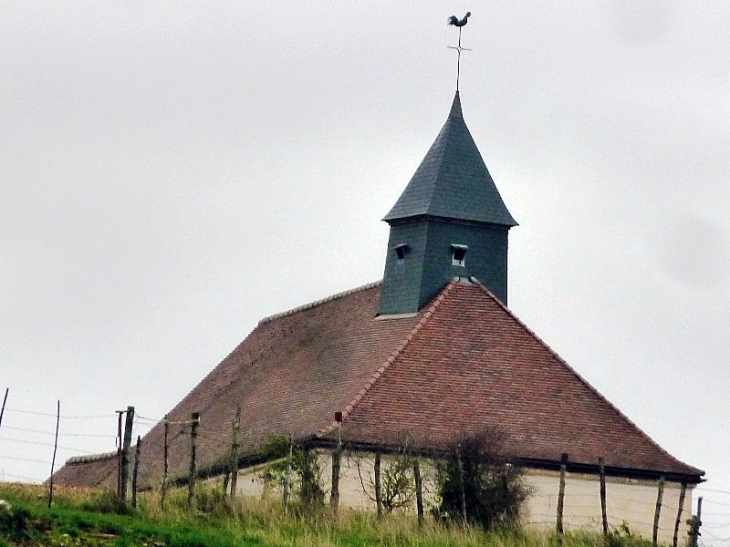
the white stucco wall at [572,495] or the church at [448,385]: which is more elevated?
the church at [448,385]

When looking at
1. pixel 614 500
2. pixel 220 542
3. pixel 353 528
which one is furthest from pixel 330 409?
pixel 220 542

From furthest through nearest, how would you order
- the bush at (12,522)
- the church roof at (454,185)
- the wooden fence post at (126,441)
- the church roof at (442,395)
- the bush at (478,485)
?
the church roof at (454,185) → the church roof at (442,395) → the bush at (478,485) → the wooden fence post at (126,441) → the bush at (12,522)

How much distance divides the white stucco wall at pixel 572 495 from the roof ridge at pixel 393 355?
1.06m

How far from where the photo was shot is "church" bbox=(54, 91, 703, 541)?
47.6m

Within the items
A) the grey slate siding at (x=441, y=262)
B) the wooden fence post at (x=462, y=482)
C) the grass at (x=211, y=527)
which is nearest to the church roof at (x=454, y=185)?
the grey slate siding at (x=441, y=262)

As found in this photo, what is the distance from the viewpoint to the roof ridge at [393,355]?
4731 cm

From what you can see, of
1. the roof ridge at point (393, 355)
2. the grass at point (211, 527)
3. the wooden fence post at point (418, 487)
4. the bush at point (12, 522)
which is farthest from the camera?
→ the roof ridge at point (393, 355)

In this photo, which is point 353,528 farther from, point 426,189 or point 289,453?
point 426,189

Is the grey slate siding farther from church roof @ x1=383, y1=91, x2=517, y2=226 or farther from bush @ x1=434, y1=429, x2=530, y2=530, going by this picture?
bush @ x1=434, y1=429, x2=530, y2=530

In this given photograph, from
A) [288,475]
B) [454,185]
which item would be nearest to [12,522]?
[288,475]

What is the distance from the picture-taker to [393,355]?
4959 centimetres

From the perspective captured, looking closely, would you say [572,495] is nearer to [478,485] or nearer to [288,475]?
Result: [478,485]

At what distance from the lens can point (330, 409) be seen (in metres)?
48.5

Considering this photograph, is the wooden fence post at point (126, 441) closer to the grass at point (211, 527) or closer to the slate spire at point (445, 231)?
the grass at point (211, 527)
